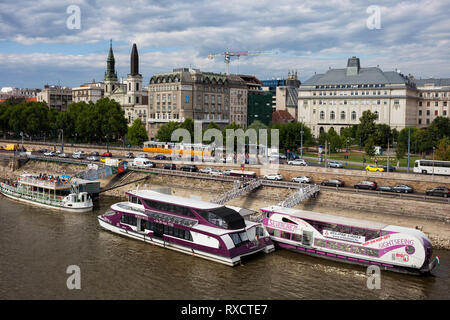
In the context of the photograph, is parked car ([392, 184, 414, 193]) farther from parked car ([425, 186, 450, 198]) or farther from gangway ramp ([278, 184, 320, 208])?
gangway ramp ([278, 184, 320, 208])

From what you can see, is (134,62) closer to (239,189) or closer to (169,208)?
(239,189)

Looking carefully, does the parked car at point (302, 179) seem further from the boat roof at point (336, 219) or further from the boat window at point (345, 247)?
the boat window at point (345, 247)

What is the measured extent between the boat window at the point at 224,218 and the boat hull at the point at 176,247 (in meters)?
2.61

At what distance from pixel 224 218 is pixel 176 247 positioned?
18.8 ft

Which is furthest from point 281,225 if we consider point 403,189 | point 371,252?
point 403,189

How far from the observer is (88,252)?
38906mm

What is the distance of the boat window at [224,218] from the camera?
37594mm

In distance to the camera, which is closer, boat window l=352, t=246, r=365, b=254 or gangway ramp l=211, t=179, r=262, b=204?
boat window l=352, t=246, r=365, b=254

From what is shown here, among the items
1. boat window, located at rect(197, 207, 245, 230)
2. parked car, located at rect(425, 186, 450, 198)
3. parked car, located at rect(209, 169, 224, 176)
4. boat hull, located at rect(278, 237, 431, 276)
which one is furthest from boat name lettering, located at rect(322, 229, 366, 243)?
parked car, located at rect(209, 169, 224, 176)

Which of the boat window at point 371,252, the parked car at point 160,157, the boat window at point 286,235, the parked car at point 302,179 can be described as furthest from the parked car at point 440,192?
the parked car at point 160,157

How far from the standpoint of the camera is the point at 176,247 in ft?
131

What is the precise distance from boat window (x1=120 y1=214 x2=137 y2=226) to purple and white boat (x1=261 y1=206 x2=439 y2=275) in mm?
13022

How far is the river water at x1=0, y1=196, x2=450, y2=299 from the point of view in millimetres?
30812
